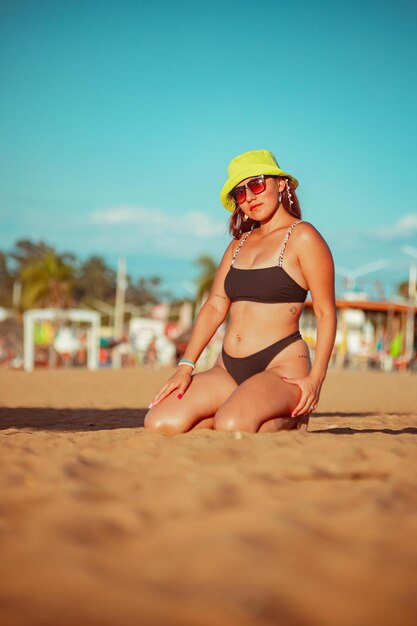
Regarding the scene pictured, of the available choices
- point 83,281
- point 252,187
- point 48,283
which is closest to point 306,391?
point 252,187

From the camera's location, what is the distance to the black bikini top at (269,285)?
12.7 ft

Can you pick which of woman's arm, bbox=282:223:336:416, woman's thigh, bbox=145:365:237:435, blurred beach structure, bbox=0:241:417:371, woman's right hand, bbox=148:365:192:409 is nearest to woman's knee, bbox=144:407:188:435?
woman's thigh, bbox=145:365:237:435

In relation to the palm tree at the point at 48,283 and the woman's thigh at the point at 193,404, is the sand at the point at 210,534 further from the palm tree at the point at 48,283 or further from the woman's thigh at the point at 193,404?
the palm tree at the point at 48,283

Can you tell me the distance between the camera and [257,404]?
3490 millimetres

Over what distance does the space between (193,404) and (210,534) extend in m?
2.00

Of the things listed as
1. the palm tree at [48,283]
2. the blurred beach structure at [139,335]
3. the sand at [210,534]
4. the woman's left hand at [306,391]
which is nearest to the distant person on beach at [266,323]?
the woman's left hand at [306,391]

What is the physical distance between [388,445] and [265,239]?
5.00 ft

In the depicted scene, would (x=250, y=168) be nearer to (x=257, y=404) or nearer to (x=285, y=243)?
(x=285, y=243)

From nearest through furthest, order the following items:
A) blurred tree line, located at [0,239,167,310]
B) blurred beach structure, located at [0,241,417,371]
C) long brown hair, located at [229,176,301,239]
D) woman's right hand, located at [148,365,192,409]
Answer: woman's right hand, located at [148,365,192,409], long brown hair, located at [229,176,301,239], blurred beach structure, located at [0,241,417,371], blurred tree line, located at [0,239,167,310]

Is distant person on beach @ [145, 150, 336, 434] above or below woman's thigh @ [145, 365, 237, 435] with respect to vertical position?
above

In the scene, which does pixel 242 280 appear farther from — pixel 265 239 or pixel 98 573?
pixel 98 573

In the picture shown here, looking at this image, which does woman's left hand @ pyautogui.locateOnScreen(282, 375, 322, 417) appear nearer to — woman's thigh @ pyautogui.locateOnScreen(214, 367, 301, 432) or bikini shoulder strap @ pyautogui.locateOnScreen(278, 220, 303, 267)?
woman's thigh @ pyautogui.locateOnScreen(214, 367, 301, 432)

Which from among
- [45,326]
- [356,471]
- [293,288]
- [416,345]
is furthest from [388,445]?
[416,345]

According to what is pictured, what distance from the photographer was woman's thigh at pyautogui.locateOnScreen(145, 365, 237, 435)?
12.3ft
